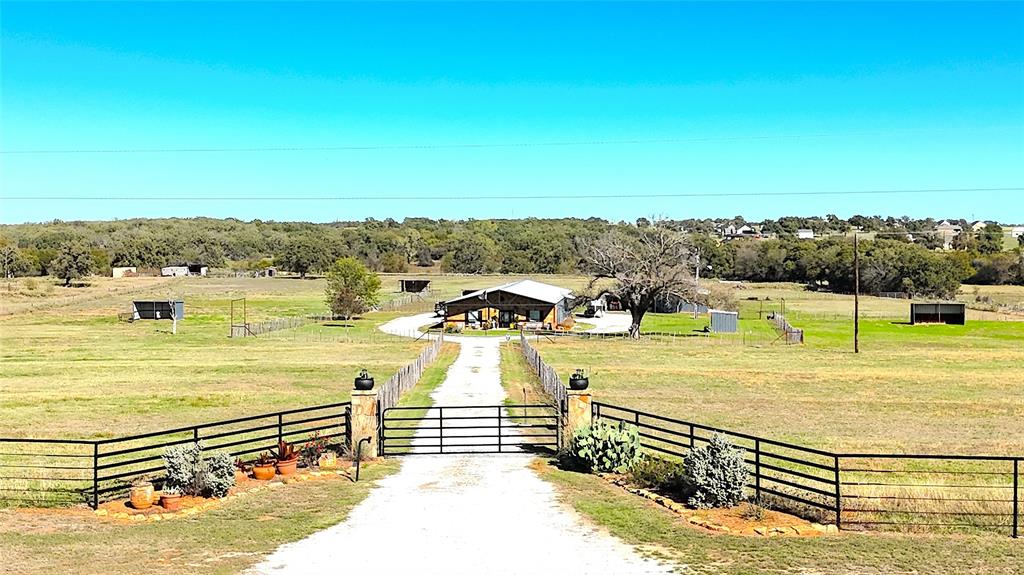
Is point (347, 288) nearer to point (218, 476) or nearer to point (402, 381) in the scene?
point (402, 381)

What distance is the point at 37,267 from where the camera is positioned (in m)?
160

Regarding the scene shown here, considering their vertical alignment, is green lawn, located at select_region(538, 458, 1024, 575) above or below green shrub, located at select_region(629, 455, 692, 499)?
below

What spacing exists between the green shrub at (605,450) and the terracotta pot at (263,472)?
635cm

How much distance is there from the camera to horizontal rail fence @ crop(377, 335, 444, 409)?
2713cm

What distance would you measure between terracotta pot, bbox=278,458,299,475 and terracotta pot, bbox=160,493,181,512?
2755mm

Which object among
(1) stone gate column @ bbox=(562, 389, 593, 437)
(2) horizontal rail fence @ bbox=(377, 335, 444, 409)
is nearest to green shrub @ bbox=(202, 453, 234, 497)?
(2) horizontal rail fence @ bbox=(377, 335, 444, 409)

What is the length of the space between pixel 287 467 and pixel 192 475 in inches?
95.4

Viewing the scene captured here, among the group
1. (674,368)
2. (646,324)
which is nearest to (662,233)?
(646,324)

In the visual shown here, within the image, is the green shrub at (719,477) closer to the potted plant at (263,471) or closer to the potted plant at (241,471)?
the potted plant at (263,471)

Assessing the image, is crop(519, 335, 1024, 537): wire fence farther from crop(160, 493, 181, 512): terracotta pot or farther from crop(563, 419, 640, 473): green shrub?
crop(160, 493, 181, 512): terracotta pot

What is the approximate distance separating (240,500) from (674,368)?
35129 millimetres

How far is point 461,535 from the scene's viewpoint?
13.8 meters

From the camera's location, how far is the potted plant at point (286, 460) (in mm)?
17891

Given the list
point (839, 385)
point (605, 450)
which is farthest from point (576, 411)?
point (839, 385)
